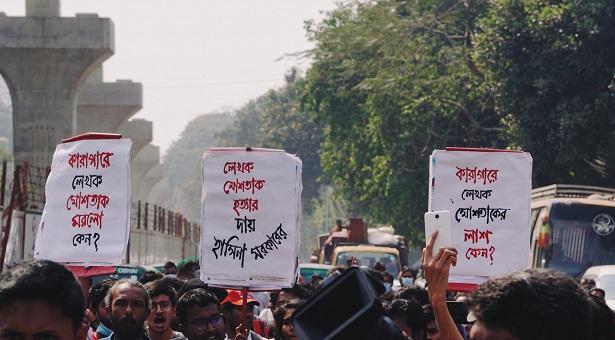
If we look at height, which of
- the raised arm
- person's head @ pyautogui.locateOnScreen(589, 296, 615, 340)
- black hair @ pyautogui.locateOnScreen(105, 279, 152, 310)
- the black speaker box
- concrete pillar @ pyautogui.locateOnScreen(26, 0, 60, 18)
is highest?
concrete pillar @ pyautogui.locateOnScreen(26, 0, 60, 18)

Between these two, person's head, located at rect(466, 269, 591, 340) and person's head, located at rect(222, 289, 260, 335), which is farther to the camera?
person's head, located at rect(222, 289, 260, 335)

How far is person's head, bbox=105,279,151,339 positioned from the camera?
761 cm

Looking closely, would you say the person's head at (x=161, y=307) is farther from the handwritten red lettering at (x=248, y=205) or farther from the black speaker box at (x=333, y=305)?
the black speaker box at (x=333, y=305)

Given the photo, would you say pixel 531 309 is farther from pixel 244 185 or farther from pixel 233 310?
pixel 233 310

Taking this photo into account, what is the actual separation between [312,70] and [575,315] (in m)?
41.5

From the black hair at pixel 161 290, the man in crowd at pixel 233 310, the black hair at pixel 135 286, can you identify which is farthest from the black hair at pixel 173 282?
the black hair at pixel 135 286

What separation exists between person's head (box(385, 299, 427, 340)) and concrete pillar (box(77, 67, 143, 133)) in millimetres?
36446

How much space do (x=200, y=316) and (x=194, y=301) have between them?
12cm

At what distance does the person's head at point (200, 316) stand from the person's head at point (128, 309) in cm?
47

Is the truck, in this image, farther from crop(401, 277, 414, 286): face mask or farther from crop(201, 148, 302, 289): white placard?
crop(201, 148, 302, 289): white placard

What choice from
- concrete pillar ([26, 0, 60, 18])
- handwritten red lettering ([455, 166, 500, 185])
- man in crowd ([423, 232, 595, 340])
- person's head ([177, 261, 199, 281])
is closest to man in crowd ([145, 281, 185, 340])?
handwritten red lettering ([455, 166, 500, 185])

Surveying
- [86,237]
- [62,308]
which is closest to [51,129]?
[86,237]

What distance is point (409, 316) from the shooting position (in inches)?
328

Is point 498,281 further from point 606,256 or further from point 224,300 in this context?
point 606,256
